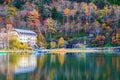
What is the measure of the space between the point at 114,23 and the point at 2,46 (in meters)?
20.9

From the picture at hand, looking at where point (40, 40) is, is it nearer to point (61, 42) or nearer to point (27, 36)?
point (27, 36)

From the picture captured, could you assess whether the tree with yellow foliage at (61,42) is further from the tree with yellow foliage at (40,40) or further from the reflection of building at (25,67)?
the reflection of building at (25,67)

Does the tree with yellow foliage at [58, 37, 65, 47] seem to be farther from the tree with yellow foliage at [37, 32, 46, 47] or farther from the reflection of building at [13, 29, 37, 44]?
the reflection of building at [13, 29, 37, 44]

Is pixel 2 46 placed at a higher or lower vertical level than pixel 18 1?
lower

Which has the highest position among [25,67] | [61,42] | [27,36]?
[27,36]

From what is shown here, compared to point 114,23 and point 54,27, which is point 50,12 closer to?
point 54,27

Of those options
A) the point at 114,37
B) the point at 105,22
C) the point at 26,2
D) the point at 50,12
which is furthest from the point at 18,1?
the point at 114,37

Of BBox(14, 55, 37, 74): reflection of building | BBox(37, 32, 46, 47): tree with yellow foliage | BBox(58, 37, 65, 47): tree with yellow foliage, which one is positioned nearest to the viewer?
BBox(14, 55, 37, 74): reflection of building

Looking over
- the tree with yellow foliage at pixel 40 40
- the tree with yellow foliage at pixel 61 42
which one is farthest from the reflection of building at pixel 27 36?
the tree with yellow foliage at pixel 61 42

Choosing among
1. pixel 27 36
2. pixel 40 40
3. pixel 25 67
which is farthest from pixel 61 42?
pixel 25 67

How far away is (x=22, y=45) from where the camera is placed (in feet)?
172

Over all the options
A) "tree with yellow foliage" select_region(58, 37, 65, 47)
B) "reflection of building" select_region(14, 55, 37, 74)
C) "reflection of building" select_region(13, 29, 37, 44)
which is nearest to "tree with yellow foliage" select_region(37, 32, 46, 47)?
"reflection of building" select_region(13, 29, 37, 44)

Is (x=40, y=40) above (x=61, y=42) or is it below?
above

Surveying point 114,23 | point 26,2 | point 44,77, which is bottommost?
point 44,77
